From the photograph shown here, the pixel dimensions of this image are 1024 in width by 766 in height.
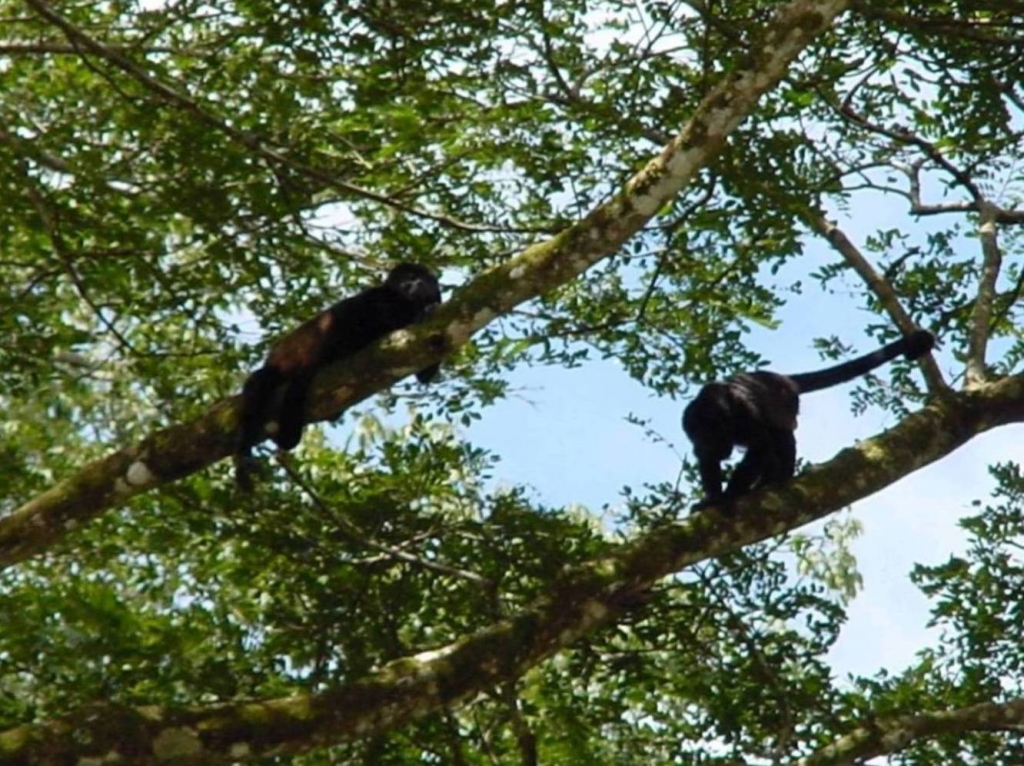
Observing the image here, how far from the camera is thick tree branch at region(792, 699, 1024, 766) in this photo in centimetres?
550

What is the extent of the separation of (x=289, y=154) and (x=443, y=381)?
1.60 meters

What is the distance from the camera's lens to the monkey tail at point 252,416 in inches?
210

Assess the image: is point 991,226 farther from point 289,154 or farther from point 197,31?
point 197,31

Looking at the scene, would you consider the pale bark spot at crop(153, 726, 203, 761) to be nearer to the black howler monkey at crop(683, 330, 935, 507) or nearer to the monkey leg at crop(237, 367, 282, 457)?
the monkey leg at crop(237, 367, 282, 457)

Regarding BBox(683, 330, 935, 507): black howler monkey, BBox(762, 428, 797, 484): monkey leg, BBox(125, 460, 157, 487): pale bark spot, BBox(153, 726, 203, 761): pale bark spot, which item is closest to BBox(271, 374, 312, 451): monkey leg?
BBox(125, 460, 157, 487): pale bark spot

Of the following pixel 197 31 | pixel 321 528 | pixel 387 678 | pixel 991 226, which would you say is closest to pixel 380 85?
pixel 197 31

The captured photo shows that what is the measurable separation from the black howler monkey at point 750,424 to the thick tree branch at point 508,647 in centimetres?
94

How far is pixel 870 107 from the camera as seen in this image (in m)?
7.99

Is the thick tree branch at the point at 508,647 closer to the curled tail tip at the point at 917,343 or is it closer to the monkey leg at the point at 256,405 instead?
the curled tail tip at the point at 917,343

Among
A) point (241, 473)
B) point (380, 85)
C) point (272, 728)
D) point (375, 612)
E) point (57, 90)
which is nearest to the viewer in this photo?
point (272, 728)

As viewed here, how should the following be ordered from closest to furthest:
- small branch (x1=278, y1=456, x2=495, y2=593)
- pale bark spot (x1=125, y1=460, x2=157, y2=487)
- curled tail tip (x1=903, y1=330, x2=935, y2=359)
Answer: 1. pale bark spot (x1=125, y1=460, x2=157, y2=487)
2. small branch (x1=278, y1=456, x2=495, y2=593)
3. curled tail tip (x1=903, y1=330, x2=935, y2=359)

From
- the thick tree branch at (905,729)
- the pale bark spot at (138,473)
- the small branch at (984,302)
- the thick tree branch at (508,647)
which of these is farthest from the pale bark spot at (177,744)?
the small branch at (984,302)

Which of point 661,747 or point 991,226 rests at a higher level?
point 991,226

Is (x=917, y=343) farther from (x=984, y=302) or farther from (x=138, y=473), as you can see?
(x=138, y=473)
